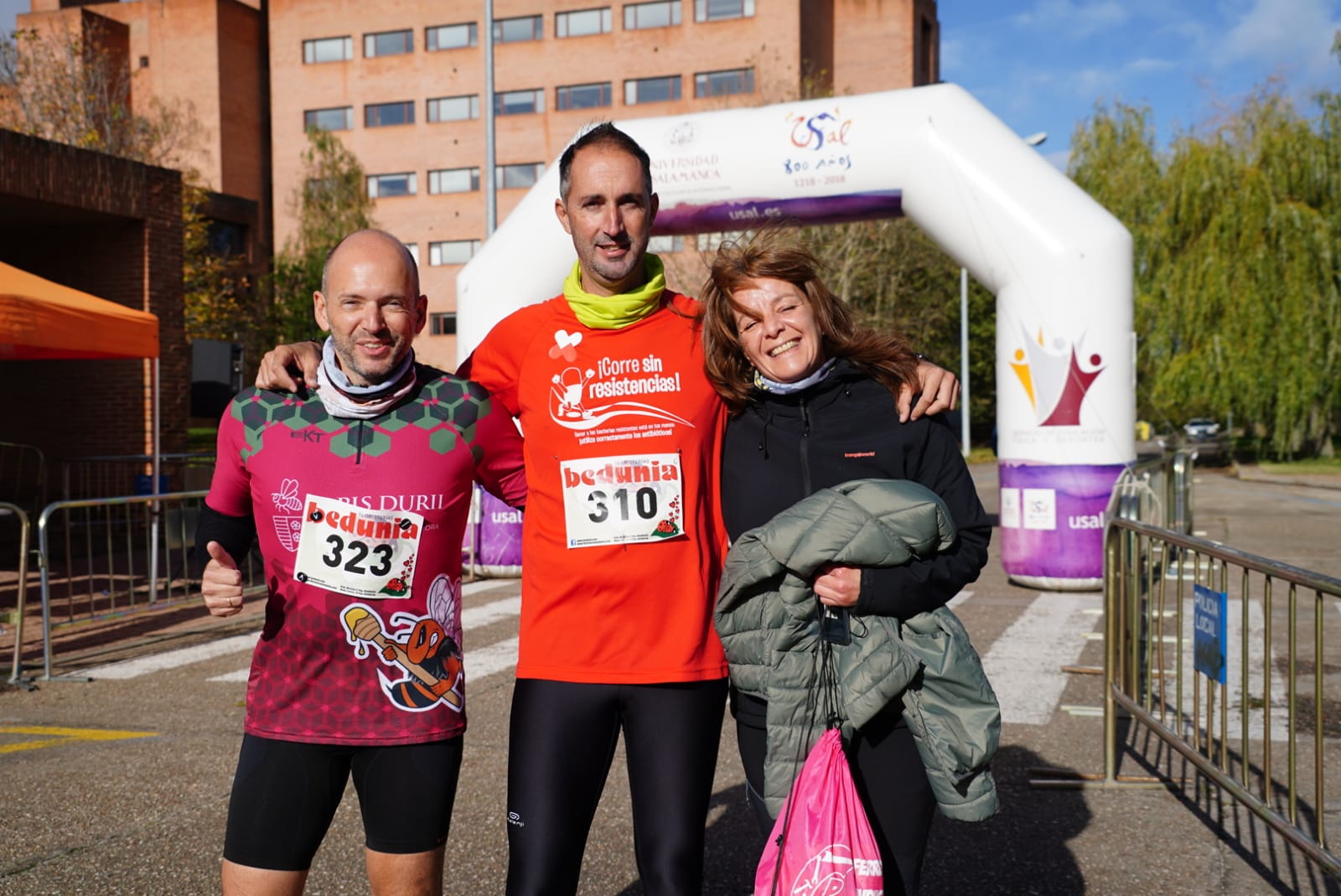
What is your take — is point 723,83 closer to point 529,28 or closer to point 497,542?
point 529,28

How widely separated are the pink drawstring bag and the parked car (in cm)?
5107

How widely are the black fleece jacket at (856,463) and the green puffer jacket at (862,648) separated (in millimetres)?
62

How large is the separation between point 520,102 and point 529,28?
10.7ft

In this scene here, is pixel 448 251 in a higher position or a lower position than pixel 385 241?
higher

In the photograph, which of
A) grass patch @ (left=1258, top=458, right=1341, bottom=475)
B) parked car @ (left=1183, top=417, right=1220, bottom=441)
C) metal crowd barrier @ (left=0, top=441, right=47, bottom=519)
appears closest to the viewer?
metal crowd barrier @ (left=0, top=441, right=47, bottom=519)

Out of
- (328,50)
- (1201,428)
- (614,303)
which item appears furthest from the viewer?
(1201,428)

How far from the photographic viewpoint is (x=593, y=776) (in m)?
2.71

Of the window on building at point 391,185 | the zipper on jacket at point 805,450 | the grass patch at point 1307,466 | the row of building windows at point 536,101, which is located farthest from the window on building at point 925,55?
the zipper on jacket at point 805,450

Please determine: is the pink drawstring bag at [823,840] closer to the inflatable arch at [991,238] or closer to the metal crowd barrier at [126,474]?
the inflatable arch at [991,238]

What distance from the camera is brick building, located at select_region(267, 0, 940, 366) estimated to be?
50469mm

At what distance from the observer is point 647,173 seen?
2.80 m

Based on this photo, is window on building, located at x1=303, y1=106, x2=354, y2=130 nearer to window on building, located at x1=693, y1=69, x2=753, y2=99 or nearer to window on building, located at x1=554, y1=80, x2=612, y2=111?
window on building, located at x1=554, y1=80, x2=612, y2=111

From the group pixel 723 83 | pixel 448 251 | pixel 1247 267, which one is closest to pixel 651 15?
pixel 723 83

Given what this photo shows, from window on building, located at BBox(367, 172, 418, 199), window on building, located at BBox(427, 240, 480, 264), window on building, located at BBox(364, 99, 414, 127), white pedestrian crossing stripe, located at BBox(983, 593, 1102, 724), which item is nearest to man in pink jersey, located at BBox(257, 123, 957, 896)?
white pedestrian crossing stripe, located at BBox(983, 593, 1102, 724)
